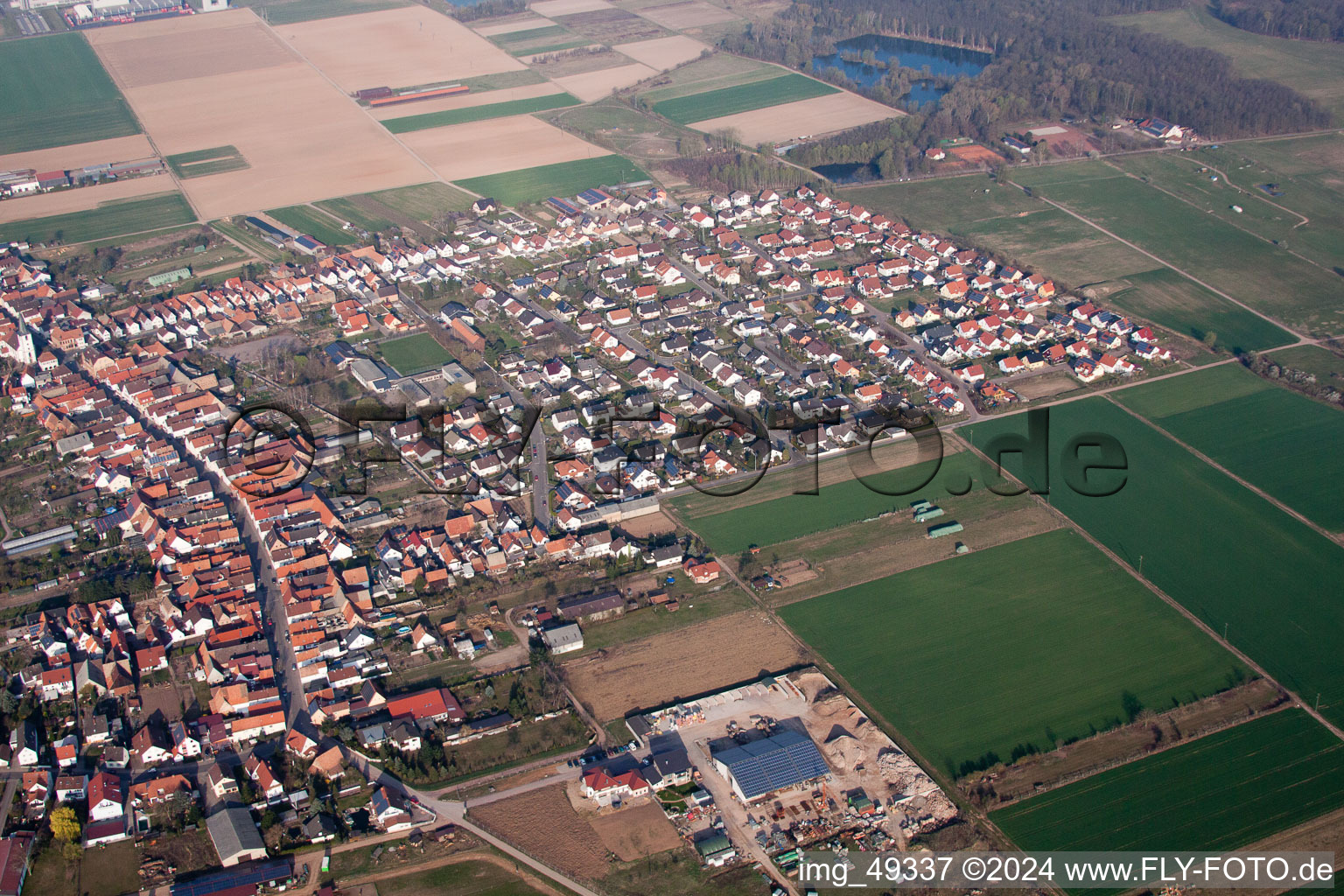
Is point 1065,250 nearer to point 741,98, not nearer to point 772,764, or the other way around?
point 741,98

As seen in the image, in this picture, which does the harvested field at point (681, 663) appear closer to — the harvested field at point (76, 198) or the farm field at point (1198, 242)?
the farm field at point (1198, 242)

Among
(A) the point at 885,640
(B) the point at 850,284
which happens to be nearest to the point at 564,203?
(B) the point at 850,284

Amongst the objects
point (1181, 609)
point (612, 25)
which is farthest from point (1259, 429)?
point (612, 25)

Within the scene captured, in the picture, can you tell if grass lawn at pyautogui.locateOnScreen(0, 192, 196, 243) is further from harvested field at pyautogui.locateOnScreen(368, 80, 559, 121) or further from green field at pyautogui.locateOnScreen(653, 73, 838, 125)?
green field at pyautogui.locateOnScreen(653, 73, 838, 125)

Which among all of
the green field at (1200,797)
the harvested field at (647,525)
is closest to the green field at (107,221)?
the harvested field at (647,525)

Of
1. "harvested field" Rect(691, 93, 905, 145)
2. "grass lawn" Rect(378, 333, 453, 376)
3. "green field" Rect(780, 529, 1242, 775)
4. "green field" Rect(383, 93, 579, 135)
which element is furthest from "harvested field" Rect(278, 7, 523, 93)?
"green field" Rect(780, 529, 1242, 775)

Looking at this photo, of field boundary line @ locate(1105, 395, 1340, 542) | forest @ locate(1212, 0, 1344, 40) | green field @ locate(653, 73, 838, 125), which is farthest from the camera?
forest @ locate(1212, 0, 1344, 40)
